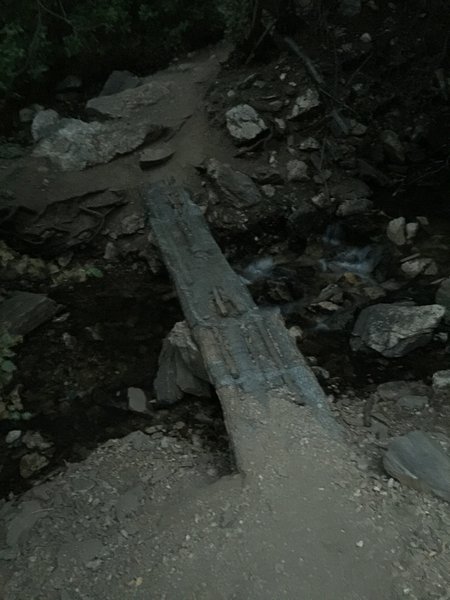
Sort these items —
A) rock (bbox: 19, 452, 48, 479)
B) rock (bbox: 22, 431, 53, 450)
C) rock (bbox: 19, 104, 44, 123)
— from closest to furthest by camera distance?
rock (bbox: 19, 452, 48, 479), rock (bbox: 22, 431, 53, 450), rock (bbox: 19, 104, 44, 123)

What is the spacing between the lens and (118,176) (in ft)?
22.7

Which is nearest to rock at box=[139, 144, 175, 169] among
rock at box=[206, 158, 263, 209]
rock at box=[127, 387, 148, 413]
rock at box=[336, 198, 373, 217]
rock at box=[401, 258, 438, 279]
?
rock at box=[206, 158, 263, 209]

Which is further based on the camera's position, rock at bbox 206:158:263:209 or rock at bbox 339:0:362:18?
rock at bbox 339:0:362:18

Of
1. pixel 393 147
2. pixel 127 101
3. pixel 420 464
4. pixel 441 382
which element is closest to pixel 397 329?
pixel 441 382

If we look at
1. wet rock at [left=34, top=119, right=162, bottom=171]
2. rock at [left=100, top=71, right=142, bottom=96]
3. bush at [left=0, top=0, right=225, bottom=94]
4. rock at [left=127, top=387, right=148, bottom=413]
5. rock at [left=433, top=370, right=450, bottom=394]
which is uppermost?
bush at [left=0, top=0, right=225, bottom=94]

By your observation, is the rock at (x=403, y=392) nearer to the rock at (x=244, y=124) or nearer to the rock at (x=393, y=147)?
the rock at (x=393, y=147)

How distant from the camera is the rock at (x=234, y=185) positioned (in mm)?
6570

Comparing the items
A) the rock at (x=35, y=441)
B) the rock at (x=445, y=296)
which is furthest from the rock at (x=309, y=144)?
the rock at (x=35, y=441)

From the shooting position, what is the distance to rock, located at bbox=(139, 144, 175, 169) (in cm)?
697

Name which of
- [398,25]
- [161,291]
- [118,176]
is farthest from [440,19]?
[161,291]

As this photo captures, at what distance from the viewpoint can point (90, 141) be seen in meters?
7.04

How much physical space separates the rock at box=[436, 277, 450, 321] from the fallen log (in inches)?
59.9

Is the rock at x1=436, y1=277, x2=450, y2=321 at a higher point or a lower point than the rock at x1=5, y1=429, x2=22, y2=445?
lower

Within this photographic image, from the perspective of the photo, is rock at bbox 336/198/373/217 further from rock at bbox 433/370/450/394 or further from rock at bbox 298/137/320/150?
rock at bbox 433/370/450/394
